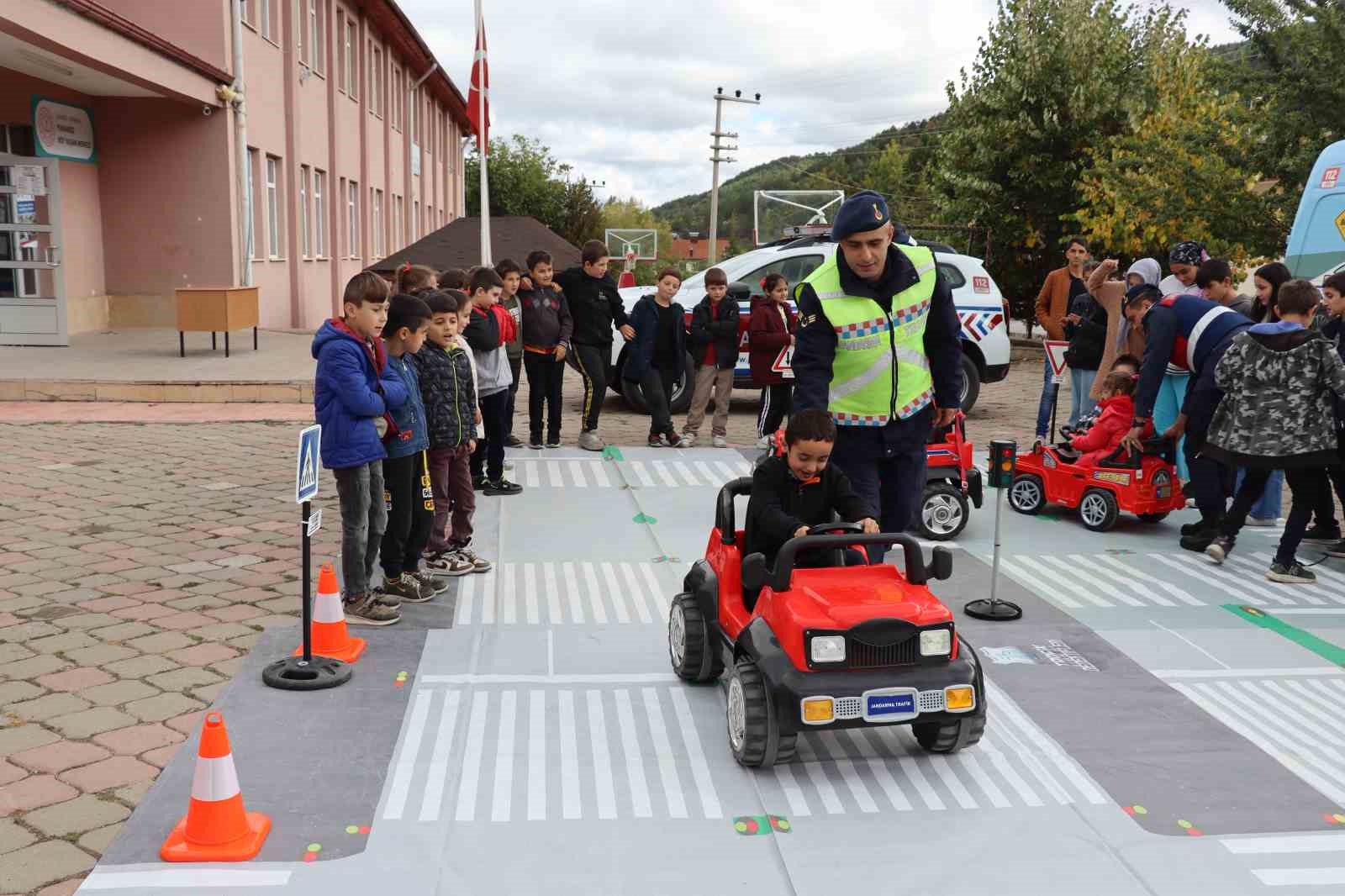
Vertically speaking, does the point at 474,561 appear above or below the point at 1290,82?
below

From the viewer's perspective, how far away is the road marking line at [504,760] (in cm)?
412

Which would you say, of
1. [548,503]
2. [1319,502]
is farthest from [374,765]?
[1319,502]

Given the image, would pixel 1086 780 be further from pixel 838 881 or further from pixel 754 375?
pixel 754 375

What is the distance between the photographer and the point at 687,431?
1213 centimetres

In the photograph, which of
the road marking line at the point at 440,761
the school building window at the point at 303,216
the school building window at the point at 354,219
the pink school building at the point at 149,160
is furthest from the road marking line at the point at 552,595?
the school building window at the point at 354,219

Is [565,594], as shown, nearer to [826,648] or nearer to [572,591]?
[572,591]

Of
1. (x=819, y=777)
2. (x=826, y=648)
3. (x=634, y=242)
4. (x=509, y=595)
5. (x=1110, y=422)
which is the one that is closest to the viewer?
(x=826, y=648)

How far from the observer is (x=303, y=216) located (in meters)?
25.6

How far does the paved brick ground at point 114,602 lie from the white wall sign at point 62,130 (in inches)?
287

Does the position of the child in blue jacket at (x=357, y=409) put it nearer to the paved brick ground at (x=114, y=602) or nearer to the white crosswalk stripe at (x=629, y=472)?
the paved brick ground at (x=114, y=602)

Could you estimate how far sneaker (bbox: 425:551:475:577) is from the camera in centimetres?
706

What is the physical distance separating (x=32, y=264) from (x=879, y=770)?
16.4 meters

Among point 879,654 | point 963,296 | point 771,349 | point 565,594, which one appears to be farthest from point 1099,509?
point 963,296

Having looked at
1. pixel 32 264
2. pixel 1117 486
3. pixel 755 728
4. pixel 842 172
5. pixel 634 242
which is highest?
pixel 842 172
